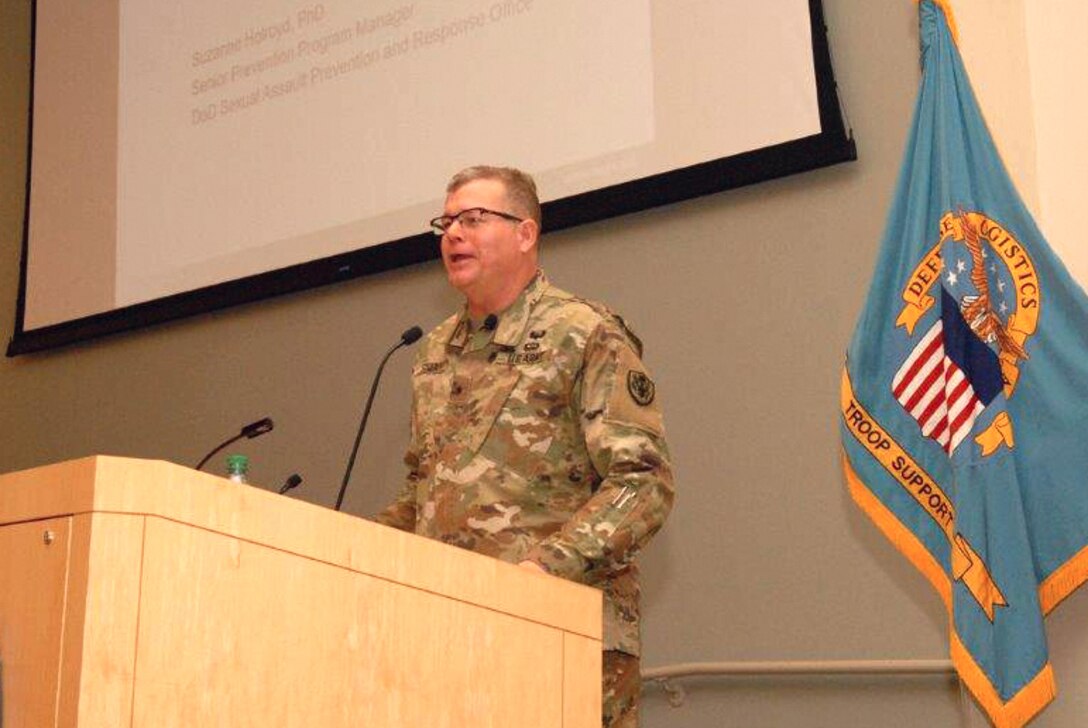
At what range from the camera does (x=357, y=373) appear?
14.0 ft

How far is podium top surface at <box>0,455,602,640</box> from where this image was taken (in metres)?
1.50

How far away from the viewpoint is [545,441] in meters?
2.65

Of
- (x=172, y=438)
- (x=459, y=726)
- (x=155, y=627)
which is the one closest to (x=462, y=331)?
(x=459, y=726)

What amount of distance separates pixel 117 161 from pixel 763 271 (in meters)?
2.42

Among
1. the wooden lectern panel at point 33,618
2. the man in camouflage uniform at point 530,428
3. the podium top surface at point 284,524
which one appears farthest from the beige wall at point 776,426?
the wooden lectern panel at point 33,618

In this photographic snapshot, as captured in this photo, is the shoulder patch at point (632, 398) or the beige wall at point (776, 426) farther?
the beige wall at point (776, 426)

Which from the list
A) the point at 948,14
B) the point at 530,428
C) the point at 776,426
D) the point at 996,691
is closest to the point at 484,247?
the point at 530,428

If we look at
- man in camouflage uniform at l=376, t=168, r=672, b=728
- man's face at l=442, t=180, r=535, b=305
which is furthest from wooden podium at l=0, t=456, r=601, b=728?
man's face at l=442, t=180, r=535, b=305

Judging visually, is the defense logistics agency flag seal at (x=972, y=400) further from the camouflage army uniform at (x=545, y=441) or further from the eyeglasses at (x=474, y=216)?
the eyeglasses at (x=474, y=216)

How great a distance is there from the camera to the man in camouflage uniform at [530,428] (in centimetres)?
245

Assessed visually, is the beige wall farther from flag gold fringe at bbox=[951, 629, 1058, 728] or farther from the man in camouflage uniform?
→ the man in camouflage uniform

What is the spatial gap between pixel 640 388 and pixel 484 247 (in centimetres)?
43

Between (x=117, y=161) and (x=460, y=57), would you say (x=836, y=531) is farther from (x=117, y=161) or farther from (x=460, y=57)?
(x=117, y=161)

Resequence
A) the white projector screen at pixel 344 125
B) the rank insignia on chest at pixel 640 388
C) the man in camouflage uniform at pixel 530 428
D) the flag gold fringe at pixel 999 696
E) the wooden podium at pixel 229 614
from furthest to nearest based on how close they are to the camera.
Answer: the white projector screen at pixel 344 125 < the flag gold fringe at pixel 999 696 < the rank insignia on chest at pixel 640 388 < the man in camouflage uniform at pixel 530 428 < the wooden podium at pixel 229 614
